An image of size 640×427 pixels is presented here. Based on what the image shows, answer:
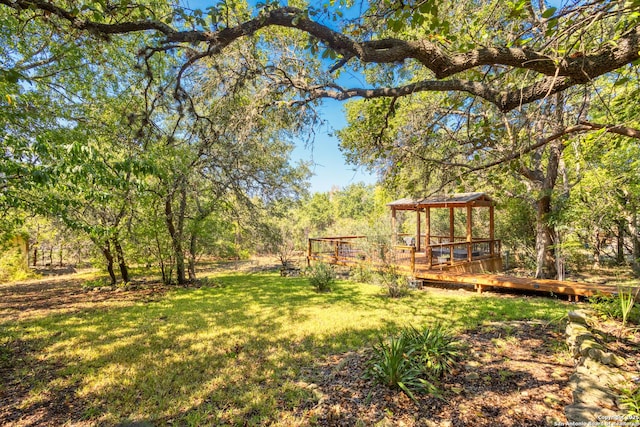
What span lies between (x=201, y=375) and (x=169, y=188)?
5.14 meters

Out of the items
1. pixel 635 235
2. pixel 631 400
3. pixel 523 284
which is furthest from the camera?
pixel 635 235

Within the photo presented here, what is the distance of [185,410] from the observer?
8.65 feet

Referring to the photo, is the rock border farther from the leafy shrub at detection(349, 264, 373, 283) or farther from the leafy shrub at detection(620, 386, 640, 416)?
the leafy shrub at detection(349, 264, 373, 283)

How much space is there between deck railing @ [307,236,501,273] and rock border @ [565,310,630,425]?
5367mm

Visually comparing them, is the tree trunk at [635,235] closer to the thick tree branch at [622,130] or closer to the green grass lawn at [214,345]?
the green grass lawn at [214,345]

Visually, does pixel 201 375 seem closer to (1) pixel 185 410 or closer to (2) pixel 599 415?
(1) pixel 185 410

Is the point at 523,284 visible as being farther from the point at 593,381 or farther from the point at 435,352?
the point at 435,352

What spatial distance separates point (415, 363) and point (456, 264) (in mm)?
7584

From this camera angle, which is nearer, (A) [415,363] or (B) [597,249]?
(A) [415,363]

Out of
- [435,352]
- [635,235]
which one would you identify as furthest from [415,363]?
[635,235]

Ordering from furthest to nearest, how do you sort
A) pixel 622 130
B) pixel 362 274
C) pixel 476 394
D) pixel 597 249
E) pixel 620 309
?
pixel 362 274 < pixel 597 249 < pixel 620 309 < pixel 476 394 < pixel 622 130

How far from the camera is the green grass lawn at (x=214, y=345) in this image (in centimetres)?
273

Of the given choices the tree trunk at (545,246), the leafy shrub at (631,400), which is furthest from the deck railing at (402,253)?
the leafy shrub at (631,400)

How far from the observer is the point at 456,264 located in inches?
375
